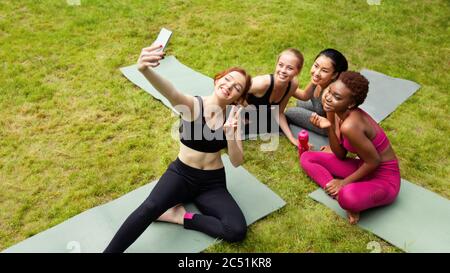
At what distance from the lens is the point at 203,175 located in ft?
10.6

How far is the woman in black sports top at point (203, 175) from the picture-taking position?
2875 millimetres

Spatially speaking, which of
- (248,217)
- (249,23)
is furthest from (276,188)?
(249,23)

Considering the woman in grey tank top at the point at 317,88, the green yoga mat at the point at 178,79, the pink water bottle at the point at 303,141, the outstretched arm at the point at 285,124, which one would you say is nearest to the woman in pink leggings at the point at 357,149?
the pink water bottle at the point at 303,141

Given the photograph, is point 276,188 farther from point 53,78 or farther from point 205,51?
point 53,78

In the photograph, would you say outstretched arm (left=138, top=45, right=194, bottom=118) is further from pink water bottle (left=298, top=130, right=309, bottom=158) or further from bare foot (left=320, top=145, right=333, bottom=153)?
bare foot (left=320, top=145, right=333, bottom=153)

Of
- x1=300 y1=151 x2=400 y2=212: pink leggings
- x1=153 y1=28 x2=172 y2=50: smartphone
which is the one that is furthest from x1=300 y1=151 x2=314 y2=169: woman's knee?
x1=153 y1=28 x2=172 y2=50: smartphone

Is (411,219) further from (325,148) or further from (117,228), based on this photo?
(117,228)

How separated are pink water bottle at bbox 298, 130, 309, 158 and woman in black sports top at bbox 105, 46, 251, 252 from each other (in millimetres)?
971

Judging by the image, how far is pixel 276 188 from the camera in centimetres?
376

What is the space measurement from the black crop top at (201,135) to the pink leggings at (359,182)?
109 cm

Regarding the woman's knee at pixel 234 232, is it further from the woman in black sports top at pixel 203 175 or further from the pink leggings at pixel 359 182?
the pink leggings at pixel 359 182

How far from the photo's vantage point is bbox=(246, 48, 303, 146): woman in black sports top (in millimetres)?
3828

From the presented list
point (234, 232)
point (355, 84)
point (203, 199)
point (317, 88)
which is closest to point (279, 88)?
point (317, 88)
